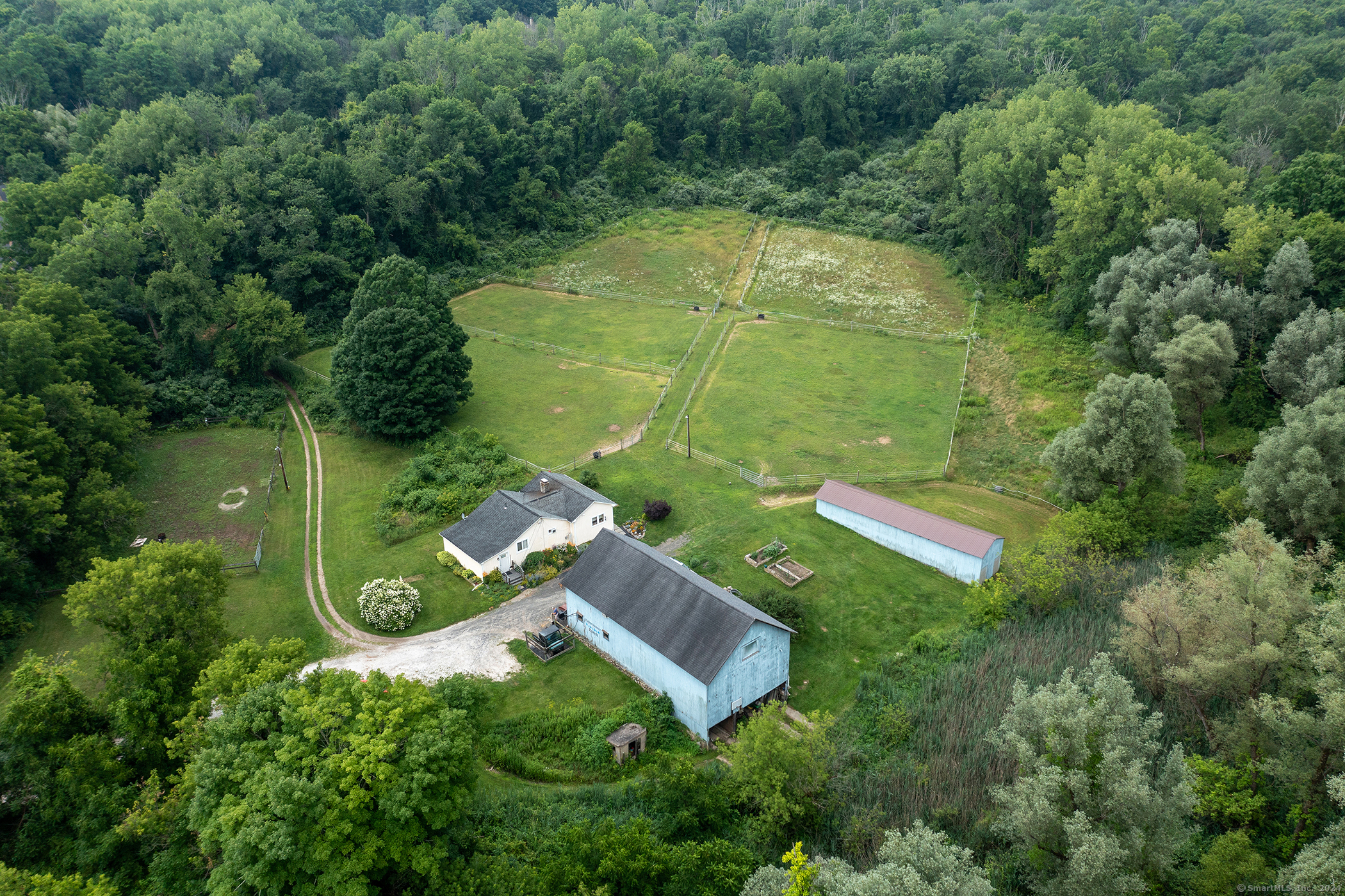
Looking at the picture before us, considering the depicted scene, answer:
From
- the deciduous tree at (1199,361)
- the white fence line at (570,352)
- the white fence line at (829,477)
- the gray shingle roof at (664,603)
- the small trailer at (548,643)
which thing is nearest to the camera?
the gray shingle roof at (664,603)

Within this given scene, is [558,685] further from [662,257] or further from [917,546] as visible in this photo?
[662,257]

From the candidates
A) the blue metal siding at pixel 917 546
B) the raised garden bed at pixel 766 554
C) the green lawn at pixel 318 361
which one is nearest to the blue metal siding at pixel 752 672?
the raised garden bed at pixel 766 554

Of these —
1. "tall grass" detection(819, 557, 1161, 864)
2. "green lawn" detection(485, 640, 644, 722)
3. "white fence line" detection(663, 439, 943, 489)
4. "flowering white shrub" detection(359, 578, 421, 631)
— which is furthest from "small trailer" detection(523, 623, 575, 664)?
"white fence line" detection(663, 439, 943, 489)

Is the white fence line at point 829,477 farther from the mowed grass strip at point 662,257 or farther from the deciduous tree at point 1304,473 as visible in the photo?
the mowed grass strip at point 662,257

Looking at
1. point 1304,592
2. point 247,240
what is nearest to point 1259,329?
point 1304,592

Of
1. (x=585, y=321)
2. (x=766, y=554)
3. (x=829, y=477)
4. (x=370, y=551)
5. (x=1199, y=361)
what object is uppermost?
(x=1199, y=361)

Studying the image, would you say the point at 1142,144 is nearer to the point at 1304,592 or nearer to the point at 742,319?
the point at 742,319

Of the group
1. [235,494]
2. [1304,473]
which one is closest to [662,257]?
[235,494]
